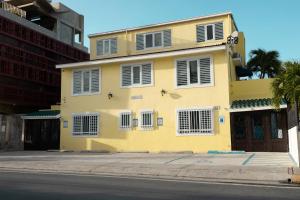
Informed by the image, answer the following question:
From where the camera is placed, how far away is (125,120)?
79.0ft

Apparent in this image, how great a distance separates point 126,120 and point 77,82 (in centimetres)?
488

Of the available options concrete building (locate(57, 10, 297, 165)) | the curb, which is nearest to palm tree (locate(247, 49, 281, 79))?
concrete building (locate(57, 10, 297, 165))

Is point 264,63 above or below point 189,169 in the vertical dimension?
above

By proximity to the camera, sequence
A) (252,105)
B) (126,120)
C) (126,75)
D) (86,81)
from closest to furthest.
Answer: (252,105)
(126,120)
(126,75)
(86,81)

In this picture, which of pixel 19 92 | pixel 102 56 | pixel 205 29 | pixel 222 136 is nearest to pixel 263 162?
pixel 222 136

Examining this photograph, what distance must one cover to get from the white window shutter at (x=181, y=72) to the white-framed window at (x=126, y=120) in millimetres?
3917

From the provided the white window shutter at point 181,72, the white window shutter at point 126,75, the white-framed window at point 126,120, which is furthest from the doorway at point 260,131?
the white window shutter at point 126,75

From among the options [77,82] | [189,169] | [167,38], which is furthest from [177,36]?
[189,169]

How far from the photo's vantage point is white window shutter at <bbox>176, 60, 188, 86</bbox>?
2280 cm

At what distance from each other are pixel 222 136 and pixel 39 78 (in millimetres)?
16867

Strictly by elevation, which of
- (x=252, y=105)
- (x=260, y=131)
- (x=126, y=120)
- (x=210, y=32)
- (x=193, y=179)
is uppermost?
(x=210, y=32)

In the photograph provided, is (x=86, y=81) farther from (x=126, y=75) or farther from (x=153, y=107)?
(x=153, y=107)

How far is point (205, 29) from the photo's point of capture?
26219 millimetres

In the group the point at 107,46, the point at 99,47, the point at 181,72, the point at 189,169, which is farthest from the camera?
the point at 99,47
